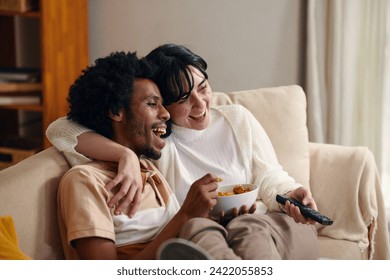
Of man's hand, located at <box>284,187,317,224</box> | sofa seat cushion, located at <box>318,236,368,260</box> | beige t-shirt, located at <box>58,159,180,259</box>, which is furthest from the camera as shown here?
sofa seat cushion, located at <box>318,236,368,260</box>

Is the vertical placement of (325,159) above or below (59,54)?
below

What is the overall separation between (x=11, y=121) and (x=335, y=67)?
152 centimetres

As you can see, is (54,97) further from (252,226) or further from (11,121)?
(252,226)

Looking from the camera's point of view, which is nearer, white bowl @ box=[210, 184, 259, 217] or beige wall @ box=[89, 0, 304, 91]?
white bowl @ box=[210, 184, 259, 217]

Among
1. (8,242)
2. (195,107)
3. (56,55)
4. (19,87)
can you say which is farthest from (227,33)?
(8,242)

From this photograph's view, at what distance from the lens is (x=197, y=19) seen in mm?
2520

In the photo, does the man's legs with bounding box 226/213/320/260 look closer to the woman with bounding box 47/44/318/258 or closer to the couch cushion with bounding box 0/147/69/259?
the woman with bounding box 47/44/318/258

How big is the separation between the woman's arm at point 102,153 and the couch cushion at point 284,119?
52cm

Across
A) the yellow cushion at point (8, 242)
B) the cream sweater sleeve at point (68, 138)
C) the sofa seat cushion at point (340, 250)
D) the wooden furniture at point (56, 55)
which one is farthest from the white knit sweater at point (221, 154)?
the wooden furniture at point (56, 55)

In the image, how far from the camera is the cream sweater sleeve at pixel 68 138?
4.72ft

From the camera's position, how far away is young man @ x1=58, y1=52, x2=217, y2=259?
1238 mm

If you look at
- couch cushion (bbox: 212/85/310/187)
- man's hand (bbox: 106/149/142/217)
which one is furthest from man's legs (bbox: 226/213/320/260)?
couch cushion (bbox: 212/85/310/187)

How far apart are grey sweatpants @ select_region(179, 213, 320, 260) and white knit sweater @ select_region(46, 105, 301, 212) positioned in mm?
117

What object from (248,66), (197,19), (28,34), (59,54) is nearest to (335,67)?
(248,66)
